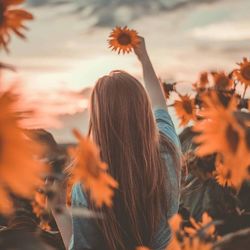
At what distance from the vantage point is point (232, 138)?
789 mm

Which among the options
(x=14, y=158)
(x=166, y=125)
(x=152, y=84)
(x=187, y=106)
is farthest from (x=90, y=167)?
(x=187, y=106)

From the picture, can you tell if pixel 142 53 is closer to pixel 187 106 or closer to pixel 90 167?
pixel 187 106

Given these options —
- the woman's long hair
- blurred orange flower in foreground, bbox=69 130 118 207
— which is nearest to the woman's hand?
the woman's long hair

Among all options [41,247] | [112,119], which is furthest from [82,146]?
[112,119]

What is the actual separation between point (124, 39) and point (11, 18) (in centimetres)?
315

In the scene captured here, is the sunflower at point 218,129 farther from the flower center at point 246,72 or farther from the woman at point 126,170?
the flower center at point 246,72

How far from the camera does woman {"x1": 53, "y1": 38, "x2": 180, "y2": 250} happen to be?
1981mm

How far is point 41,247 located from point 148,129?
1.33 m

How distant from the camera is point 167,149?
218cm

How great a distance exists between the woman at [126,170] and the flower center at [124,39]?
184 centimetres

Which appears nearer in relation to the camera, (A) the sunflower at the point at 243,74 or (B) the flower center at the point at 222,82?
(B) the flower center at the point at 222,82

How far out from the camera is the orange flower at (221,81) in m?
3.74

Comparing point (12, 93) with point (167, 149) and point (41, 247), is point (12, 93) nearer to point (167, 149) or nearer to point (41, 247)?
point (41, 247)

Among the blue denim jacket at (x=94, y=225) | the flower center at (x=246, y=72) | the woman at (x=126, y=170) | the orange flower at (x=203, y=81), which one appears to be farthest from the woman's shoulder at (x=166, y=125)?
the flower center at (x=246, y=72)
